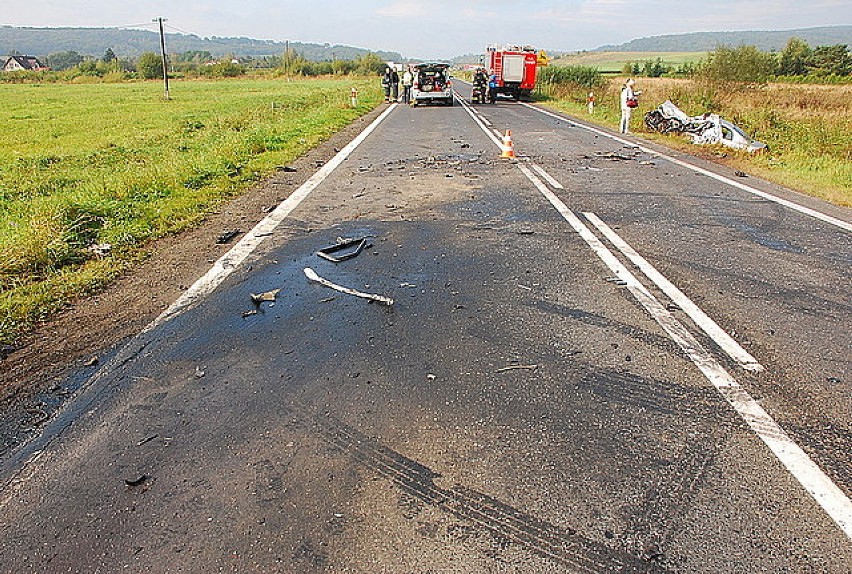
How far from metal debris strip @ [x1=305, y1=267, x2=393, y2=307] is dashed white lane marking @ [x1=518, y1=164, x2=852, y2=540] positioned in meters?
2.04

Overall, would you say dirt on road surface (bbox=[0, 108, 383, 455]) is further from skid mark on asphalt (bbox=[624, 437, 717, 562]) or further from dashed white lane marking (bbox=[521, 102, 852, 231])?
dashed white lane marking (bbox=[521, 102, 852, 231])

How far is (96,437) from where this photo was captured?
11.1 ft

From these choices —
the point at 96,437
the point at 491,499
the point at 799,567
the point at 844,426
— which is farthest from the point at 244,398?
the point at 844,426

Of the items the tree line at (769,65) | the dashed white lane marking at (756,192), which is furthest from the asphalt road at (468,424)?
the tree line at (769,65)

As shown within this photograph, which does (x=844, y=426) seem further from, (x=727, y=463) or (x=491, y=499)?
(x=491, y=499)

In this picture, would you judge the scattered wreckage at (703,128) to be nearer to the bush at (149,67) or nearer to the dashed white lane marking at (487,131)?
the dashed white lane marking at (487,131)

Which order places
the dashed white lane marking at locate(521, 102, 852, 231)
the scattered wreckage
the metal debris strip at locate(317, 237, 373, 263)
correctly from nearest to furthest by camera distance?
the metal debris strip at locate(317, 237, 373, 263) → the dashed white lane marking at locate(521, 102, 852, 231) → the scattered wreckage

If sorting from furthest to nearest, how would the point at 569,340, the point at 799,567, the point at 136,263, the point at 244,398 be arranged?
the point at 136,263, the point at 569,340, the point at 244,398, the point at 799,567

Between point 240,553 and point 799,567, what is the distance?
2100mm

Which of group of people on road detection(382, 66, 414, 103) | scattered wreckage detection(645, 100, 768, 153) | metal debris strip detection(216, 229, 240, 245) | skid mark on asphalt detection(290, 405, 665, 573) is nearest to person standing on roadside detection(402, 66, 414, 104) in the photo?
group of people on road detection(382, 66, 414, 103)

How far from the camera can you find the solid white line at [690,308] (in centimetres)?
420

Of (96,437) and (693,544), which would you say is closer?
(693,544)

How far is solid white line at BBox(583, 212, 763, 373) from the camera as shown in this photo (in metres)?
4.20

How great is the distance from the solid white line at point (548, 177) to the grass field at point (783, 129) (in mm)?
3901
